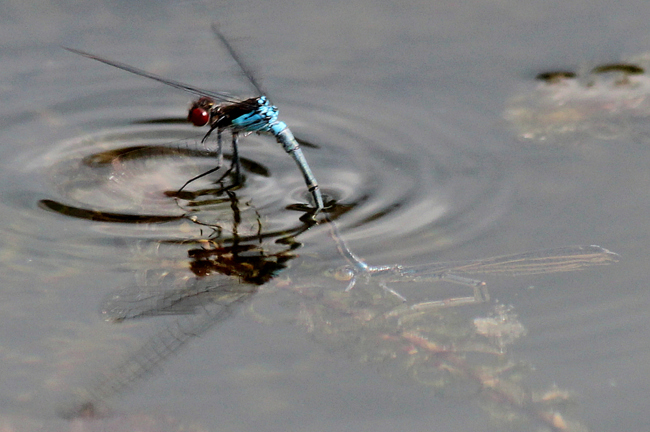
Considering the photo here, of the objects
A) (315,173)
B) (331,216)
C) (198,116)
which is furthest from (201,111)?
(331,216)

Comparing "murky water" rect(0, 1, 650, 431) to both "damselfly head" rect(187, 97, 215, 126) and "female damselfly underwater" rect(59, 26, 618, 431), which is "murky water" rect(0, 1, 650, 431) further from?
"damselfly head" rect(187, 97, 215, 126)

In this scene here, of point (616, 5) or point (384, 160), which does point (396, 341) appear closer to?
point (384, 160)

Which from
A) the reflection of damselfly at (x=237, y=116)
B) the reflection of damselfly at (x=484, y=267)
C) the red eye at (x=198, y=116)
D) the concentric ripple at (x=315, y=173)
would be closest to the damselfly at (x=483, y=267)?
the reflection of damselfly at (x=484, y=267)

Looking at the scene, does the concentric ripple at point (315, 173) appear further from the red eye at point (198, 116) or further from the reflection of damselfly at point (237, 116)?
the red eye at point (198, 116)

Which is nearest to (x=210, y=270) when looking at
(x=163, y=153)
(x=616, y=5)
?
(x=163, y=153)

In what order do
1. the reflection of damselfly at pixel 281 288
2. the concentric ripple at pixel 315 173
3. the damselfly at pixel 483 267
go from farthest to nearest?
the concentric ripple at pixel 315 173, the damselfly at pixel 483 267, the reflection of damselfly at pixel 281 288
